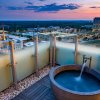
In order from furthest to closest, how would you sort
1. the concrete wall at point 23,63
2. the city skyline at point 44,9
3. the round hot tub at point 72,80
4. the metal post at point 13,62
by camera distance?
1. the city skyline at point 44,9
2. the concrete wall at point 23,63
3. the metal post at point 13,62
4. the round hot tub at point 72,80

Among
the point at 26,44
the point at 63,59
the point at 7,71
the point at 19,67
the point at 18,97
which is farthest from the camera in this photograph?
the point at 63,59

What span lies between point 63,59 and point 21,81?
1.60m

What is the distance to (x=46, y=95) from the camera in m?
2.97

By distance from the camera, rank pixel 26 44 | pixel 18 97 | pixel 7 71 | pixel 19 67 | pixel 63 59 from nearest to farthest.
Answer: pixel 18 97 → pixel 7 71 → pixel 19 67 → pixel 26 44 → pixel 63 59

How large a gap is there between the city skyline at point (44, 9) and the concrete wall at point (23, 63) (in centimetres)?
192

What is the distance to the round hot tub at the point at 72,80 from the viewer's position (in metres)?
2.51

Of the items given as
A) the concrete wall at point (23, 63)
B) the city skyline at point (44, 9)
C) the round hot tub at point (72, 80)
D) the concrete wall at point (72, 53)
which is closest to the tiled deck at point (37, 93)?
the round hot tub at point (72, 80)

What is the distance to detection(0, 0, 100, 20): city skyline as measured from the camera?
4840 mm

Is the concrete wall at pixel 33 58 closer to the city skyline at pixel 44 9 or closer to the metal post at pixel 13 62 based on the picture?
the metal post at pixel 13 62

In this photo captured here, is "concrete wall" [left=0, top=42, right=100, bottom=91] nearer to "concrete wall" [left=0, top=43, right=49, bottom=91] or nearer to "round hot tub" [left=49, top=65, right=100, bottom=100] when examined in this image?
"concrete wall" [left=0, top=43, right=49, bottom=91]

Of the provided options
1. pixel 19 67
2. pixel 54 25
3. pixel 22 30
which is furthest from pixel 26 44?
pixel 54 25

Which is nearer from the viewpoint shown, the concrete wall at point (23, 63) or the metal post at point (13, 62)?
the metal post at point (13, 62)

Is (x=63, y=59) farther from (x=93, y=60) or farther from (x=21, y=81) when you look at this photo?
(x=21, y=81)

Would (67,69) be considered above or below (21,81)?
above
